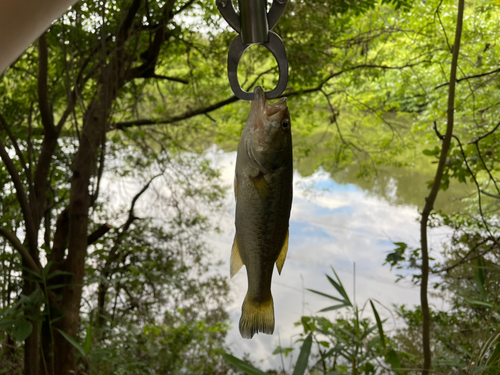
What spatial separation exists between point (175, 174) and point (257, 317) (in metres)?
4.15

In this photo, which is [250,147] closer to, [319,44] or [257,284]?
[257,284]

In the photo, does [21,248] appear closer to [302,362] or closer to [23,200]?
[23,200]

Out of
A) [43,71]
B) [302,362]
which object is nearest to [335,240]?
[43,71]

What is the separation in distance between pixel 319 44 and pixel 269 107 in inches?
138

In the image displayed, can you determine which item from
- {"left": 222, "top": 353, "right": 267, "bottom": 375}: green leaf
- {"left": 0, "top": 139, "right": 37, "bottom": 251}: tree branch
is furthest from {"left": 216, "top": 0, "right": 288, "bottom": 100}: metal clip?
{"left": 0, "top": 139, "right": 37, "bottom": 251}: tree branch

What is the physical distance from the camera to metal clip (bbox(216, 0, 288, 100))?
1.62ft

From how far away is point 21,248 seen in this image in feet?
5.28

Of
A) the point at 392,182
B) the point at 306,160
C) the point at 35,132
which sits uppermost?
the point at 306,160

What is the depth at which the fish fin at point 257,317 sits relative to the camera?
58 cm

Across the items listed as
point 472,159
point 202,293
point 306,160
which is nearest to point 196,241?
point 202,293

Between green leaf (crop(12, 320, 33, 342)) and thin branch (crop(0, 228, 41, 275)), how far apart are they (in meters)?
0.22

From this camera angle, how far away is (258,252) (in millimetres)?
568

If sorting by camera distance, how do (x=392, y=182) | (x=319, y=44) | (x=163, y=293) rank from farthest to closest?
1. (x=392, y=182)
2. (x=163, y=293)
3. (x=319, y=44)

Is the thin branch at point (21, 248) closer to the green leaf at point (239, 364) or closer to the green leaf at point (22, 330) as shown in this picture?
the green leaf at point (22, 330)
